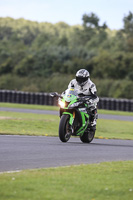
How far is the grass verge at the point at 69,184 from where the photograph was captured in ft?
22.4

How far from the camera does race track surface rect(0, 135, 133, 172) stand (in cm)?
971

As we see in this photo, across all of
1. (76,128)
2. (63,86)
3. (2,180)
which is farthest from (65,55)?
(2,180)

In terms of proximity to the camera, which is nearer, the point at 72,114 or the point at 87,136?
the point at 72,114

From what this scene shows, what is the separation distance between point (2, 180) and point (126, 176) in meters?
2.10

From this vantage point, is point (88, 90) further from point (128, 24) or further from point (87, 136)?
point (128, 24)

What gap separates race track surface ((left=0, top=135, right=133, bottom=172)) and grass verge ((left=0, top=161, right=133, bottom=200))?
70cm

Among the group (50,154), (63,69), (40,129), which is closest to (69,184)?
(50,154)

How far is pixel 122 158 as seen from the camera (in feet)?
37.8

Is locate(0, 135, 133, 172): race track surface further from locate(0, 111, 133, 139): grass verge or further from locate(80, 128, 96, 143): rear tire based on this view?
locate(0, 111, 133, 139): grass verge

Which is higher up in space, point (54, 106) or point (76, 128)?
point (76, 128)

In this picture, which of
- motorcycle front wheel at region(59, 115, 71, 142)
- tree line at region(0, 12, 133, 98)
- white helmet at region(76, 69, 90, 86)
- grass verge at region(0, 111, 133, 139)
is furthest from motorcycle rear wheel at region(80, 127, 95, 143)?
tree line at region(0, 12, 133, 98)

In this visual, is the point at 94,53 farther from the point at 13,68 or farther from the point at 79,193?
the point at 79,193

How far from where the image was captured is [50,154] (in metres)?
11.1

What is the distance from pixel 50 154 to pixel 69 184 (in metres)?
3.54
